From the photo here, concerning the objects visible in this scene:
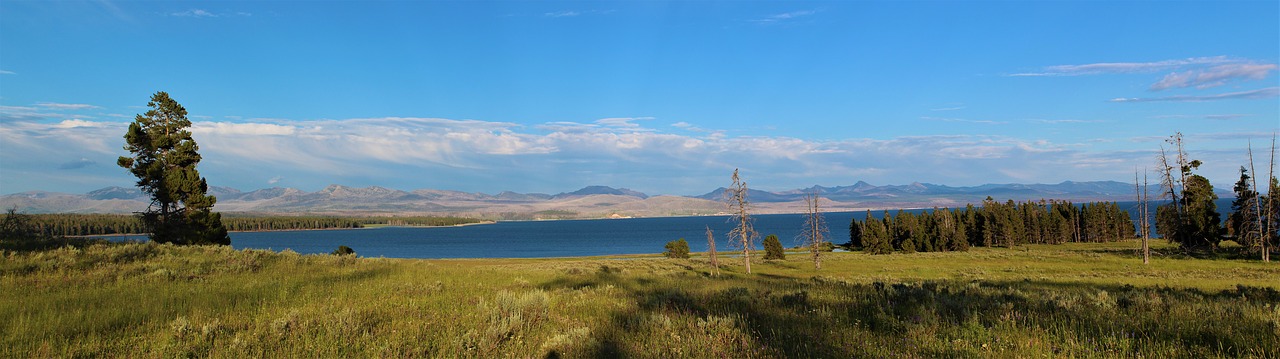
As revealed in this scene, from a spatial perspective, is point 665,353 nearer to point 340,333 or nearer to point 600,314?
point 600,314

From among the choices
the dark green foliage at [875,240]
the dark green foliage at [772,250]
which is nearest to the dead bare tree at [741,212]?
the dark green foliage at [772,250]

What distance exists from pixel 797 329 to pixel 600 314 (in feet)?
9.54

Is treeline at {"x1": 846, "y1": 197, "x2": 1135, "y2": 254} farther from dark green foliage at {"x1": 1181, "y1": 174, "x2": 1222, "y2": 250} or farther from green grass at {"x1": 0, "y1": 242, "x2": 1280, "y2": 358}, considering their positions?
green grass at {"x1": 0, "y1": 242, "x2": 1280, "y2": 358}

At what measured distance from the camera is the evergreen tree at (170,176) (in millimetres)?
38719

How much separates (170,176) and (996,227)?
116958 millimetres

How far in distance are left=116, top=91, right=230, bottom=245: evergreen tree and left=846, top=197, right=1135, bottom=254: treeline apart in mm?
84251

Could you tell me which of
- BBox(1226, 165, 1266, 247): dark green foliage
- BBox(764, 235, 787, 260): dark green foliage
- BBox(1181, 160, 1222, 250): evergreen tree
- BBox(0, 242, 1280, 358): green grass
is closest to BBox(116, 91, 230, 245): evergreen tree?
BBox(0, 242, 1280, 358): green grass

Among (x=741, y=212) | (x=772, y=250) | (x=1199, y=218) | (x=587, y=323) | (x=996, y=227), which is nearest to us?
(x=587, y=323)

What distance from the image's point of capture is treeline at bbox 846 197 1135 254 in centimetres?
9444

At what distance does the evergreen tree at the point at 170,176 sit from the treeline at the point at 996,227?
84251 millimetres

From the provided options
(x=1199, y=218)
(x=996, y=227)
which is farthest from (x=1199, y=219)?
(x=996, y=227)

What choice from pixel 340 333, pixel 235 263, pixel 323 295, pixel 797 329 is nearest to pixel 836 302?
pixel 797 329

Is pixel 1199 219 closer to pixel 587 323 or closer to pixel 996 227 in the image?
pixel 996 227

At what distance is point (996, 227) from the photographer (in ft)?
341
